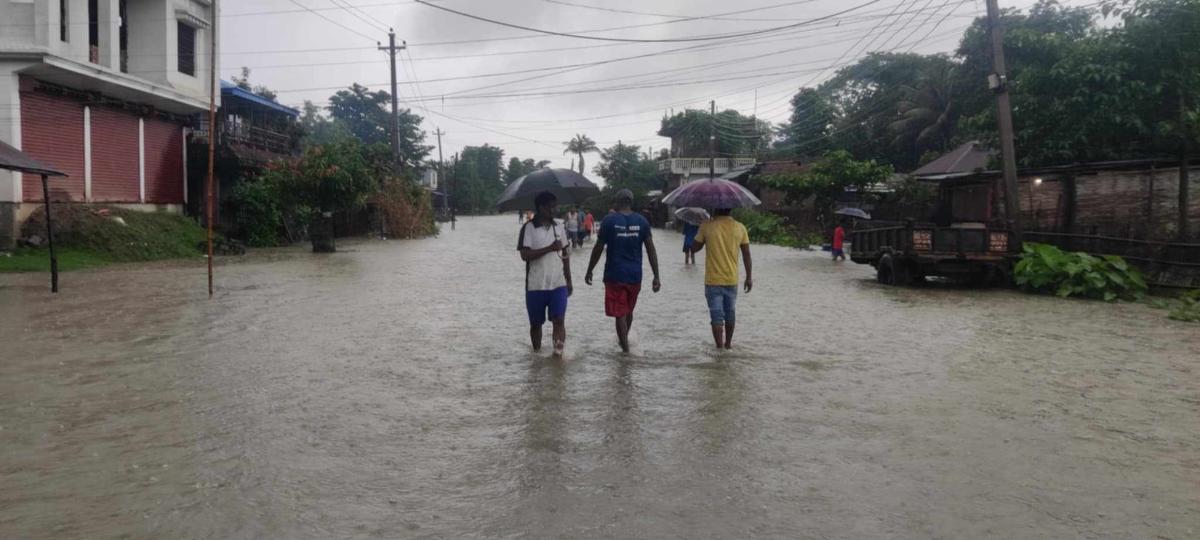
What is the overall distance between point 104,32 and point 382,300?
593 inches

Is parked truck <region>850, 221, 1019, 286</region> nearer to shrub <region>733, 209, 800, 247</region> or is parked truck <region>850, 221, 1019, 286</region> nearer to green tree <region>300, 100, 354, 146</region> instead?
shrub <region>733, 209, 800, 247</region>

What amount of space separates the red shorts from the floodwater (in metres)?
0.46

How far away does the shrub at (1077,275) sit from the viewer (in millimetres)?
13594

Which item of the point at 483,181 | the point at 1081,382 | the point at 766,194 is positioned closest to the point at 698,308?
the point at 1081,382

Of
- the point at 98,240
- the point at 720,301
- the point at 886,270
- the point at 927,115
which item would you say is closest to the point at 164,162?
the point at 98,240

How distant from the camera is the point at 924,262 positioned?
49.4 feet

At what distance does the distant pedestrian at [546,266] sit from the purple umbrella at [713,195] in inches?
106

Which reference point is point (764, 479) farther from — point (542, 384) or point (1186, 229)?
point (1186, 229)

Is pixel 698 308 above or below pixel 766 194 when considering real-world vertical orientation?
below

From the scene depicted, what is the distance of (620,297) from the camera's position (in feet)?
27.5

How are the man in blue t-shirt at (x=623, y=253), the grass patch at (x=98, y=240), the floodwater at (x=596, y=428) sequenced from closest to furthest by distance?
the floodwater at (x=596, y=428) < the man in blue t-shirt at (x=623, y=253) < the grass patch at (x=98, y=240)

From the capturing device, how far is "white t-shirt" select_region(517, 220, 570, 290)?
26.5ft

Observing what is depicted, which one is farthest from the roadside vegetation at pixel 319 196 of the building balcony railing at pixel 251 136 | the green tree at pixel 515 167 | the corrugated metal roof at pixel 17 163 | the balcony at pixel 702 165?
the green tree at pixel 515 167

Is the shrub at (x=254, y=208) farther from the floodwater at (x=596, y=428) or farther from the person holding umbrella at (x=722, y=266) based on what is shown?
the person holding umbrella at (x=722, y=266)
